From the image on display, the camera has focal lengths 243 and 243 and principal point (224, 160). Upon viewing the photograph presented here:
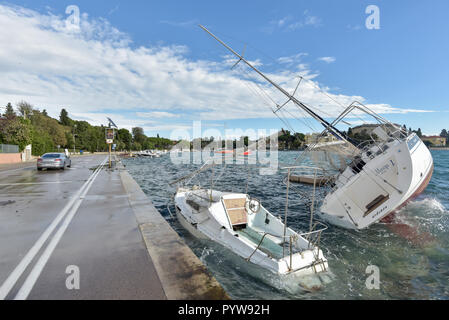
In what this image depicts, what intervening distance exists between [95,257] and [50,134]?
8070cm

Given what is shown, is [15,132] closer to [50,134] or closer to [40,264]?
[40,264]

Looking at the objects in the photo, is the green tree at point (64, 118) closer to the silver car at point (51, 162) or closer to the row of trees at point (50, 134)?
the row of trees at point (50, 134)

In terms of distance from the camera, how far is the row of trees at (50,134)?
3209 cm

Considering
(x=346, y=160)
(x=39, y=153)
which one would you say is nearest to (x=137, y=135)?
(x=39, y=153)

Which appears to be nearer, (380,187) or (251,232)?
(251,232)

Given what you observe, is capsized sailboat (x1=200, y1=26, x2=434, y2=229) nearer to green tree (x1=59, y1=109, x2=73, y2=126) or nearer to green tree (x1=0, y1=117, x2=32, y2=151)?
green tree (x1=0, y1=117, x2=32, y2=151)

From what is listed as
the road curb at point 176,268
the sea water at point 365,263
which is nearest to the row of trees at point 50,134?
the sea water at point 365,263

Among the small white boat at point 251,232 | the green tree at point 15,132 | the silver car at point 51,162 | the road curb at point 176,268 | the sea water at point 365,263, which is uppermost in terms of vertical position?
the green tree at point 15,132

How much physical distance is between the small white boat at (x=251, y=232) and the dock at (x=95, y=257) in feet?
5.39

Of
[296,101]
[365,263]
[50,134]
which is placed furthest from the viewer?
[50,134]

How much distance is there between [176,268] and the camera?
451cm

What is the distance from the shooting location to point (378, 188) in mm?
10891

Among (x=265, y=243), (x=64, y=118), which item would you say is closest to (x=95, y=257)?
(x=265, y=243)

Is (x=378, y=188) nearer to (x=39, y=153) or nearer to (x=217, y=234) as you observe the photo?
(x=217, y=234)
